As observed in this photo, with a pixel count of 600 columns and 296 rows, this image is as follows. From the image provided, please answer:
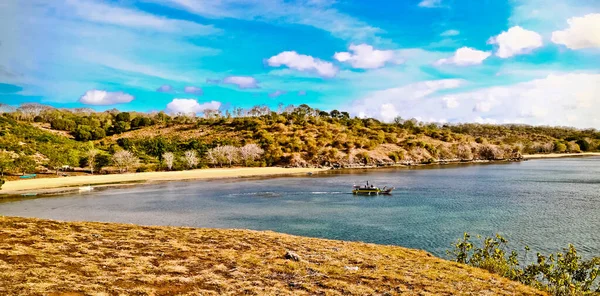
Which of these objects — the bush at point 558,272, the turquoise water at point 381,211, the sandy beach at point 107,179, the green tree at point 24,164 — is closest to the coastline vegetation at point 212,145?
the green tree at point 24,164

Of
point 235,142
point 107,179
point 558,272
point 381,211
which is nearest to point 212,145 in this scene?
point 235,142

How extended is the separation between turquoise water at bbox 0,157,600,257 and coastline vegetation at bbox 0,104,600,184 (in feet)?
140

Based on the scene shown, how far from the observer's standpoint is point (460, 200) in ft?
178

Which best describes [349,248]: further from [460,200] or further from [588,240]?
[460,200]

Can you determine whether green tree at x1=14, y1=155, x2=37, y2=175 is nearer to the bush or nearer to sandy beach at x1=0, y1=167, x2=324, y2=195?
sandy beach at x1=0, y1=167, x2=324, y2=195

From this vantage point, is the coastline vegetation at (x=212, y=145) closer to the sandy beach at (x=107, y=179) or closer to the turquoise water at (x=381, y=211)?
the sandy beach at (x=107, y=179)

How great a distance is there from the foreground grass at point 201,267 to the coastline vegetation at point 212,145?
84154mm

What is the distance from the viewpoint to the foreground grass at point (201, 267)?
1417 centimetres

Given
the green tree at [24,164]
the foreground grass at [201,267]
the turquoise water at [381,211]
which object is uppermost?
the green tree at [24,164]

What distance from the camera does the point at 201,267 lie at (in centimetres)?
1741

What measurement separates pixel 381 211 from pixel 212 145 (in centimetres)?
10507

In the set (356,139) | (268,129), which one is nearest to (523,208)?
(356,139)

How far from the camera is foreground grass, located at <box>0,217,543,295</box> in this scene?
1417cm

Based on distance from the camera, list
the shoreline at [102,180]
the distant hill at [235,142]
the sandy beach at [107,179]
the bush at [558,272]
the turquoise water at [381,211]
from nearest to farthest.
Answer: the bush at [558,272] → the turquoise water at [381,211] → the shoreline at [102,180] → the sandy beach at [107,179] → the distant hill at [235,142]
